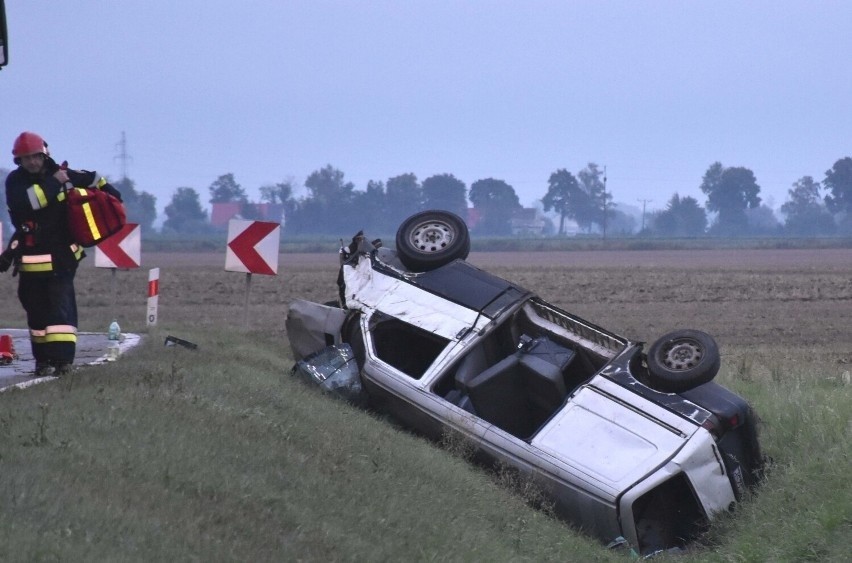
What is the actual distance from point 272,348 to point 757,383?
5.47 metres

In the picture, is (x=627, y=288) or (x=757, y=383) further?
(x=627, y=288)

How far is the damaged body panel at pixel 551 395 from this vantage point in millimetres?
7285

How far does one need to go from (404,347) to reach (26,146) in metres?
3.32

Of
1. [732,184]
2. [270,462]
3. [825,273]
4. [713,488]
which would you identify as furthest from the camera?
[732,184]

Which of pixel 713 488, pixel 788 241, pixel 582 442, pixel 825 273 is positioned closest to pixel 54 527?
pixel 582 442

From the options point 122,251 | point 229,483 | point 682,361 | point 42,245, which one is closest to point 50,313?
point 42,245

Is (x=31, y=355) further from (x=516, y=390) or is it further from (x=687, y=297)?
(x=687, y=297)

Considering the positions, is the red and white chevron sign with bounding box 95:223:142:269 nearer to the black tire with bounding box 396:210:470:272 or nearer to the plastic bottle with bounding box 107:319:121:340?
the plastic bottle with bounding box 107:319:121:340

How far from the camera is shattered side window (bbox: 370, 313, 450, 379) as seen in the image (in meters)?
9.36

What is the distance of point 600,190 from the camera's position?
14150 centimetres

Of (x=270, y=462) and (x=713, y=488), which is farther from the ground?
(x=270, y=462)

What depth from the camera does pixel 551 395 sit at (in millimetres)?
8344

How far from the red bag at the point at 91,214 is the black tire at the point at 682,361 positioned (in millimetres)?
4035

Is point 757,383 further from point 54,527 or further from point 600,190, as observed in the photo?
point 600,190
